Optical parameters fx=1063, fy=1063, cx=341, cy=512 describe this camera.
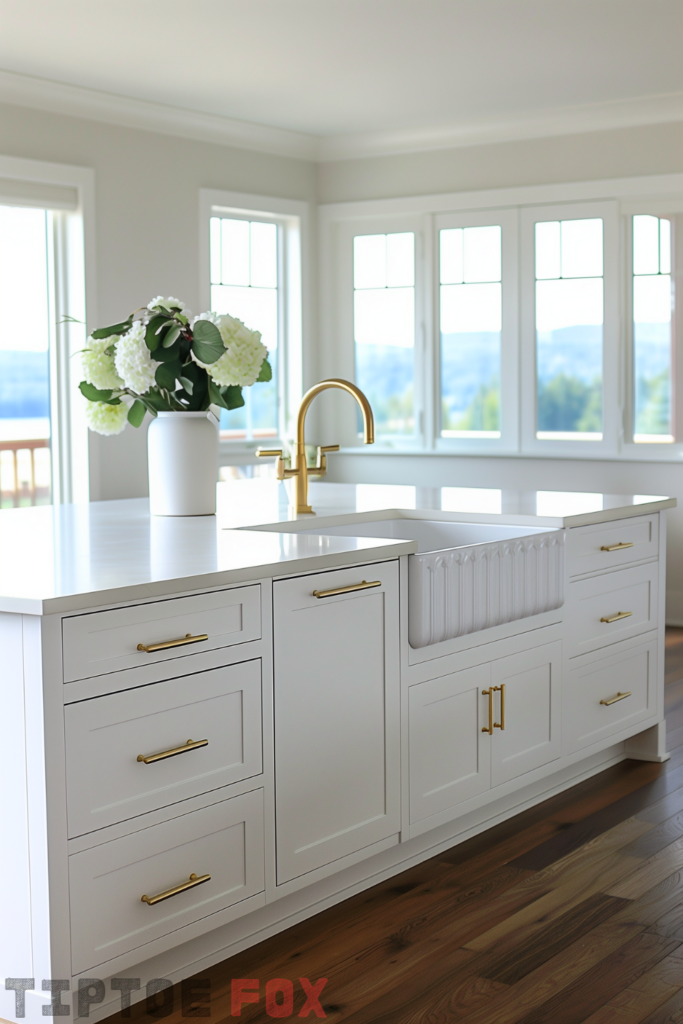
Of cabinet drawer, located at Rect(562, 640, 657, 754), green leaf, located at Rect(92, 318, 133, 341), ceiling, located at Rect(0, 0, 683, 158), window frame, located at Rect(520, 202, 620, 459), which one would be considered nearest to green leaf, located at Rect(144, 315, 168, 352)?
green leaf, located at Rect(92, 318, 133, 341)

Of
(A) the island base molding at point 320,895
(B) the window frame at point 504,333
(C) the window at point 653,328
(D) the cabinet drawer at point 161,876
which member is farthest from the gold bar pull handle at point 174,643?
(B) the window frame at point 504,333

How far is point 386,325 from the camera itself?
6.47 meters

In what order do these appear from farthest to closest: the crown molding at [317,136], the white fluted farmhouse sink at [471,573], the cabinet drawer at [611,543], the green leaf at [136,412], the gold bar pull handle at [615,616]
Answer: the crown molding at [317,136] < the gold bar pull handle at [615,616] < the cabinet drawer at [611,543] < the green leaf at [136,412] < the white fluted farmhouse sink at [471,573]

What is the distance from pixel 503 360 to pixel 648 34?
2.07 m

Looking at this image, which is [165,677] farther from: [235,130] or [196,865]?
[235,130]

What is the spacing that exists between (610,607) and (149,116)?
375 centimetres

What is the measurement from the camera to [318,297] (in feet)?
21.7

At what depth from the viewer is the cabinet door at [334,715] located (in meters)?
2.08

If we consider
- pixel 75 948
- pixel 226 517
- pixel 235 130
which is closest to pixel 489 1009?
pixel 75 948

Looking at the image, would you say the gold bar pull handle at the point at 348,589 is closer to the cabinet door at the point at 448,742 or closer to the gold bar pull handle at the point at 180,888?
the cabinet door at the point at 448,742

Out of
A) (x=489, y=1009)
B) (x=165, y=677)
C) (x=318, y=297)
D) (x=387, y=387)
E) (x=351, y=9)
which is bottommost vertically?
(x=489, y=1009)

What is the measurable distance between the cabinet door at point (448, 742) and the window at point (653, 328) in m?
3.47

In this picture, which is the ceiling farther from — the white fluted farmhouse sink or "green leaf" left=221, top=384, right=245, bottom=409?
the white fluted farmhouse sink

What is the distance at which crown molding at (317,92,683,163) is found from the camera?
5.44 metres
